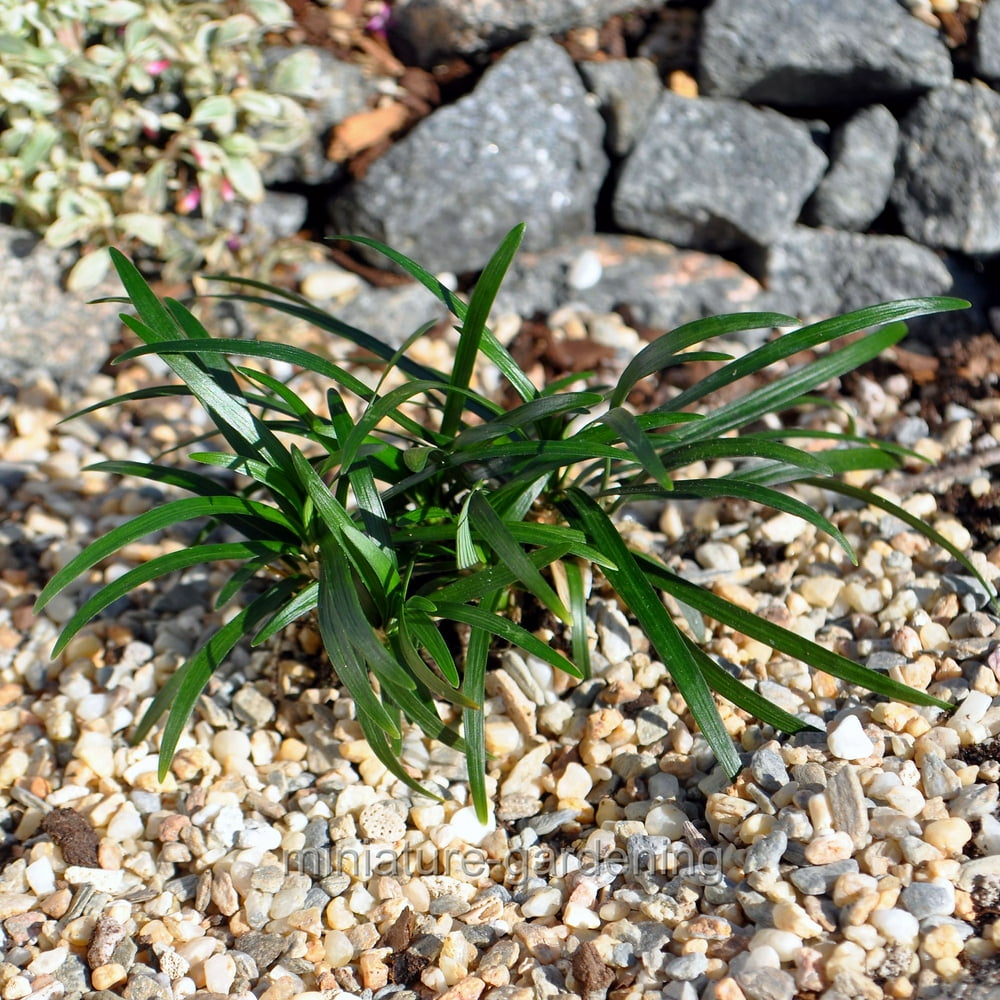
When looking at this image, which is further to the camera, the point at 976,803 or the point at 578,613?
the point at 578,613

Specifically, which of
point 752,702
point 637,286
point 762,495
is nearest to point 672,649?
point 752,702

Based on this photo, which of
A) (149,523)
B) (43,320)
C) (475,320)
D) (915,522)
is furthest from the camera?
(43,320)

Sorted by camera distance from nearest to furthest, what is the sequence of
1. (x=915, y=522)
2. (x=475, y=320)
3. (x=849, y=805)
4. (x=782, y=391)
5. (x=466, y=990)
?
(x=466, y=990) < (x=849, y=805) < (x=475, y=320) < (x=915, y=522) < (x=782, y=391)

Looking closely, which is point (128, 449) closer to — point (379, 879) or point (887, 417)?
point (379, 879)

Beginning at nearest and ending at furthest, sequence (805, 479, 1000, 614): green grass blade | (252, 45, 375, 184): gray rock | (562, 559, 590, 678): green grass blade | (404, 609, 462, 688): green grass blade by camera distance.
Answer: (404, 609, 462, 688): green grass blade < (562, 559, 590, 678): green grass blade < (805, 479, 1000, 614): green grass blade < (252, 45, 375, 184): gray rock

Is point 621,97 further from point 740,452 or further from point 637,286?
point 740,452

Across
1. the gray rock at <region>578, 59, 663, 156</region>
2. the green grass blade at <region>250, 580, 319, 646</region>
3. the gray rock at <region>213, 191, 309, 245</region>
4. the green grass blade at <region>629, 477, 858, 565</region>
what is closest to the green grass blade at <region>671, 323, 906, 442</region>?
the green grass blade at <region>629, 477, 858, 565</region>

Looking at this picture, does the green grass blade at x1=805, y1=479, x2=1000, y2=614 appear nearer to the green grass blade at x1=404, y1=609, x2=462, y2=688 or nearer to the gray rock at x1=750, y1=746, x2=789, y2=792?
the gray rock at x1=750, y1=746, x2=789, y2=792
